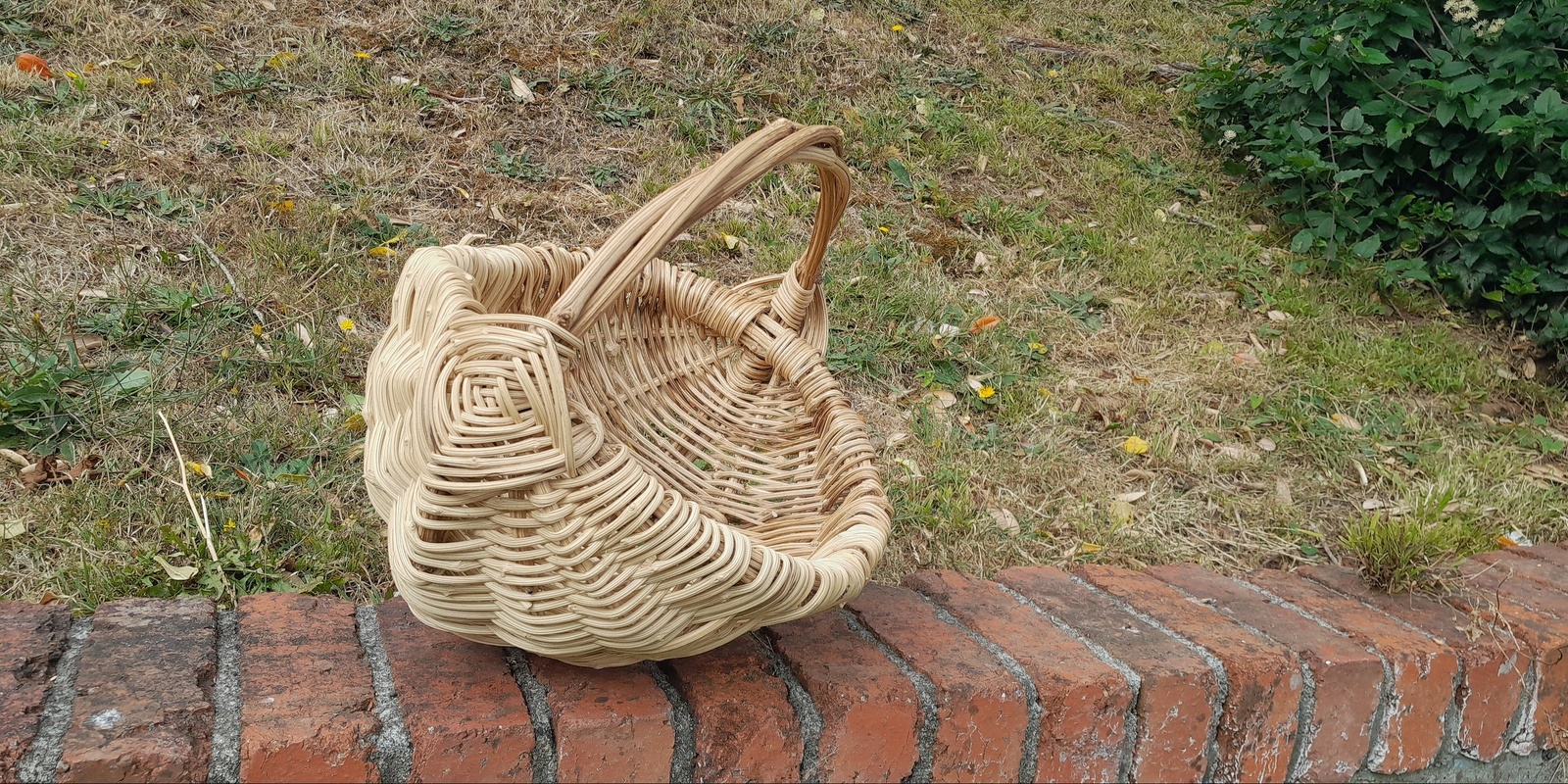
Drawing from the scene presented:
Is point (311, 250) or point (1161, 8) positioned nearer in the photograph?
point (311, 250)

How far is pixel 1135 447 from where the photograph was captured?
2262 mm

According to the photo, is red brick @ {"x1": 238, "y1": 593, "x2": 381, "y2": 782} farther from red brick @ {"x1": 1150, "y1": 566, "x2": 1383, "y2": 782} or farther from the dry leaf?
the dry leaf

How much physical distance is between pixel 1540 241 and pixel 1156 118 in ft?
4.64

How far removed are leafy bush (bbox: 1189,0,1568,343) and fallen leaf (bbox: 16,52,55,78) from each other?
11.6 ft

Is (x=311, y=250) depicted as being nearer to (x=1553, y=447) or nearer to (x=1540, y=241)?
(x=1553, y=447)

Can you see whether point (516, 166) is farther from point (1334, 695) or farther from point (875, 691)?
point (1334, 695)

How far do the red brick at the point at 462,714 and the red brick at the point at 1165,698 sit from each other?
814 mm

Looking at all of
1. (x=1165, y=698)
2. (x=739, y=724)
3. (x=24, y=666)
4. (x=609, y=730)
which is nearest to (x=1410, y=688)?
(x=1165, y=698)

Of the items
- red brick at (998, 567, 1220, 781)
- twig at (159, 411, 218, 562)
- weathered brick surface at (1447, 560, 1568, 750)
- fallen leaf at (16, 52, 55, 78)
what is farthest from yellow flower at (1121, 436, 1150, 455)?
fallen leaf at (16, 52, 55, 78)

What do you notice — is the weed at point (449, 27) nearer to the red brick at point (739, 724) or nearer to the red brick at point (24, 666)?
the red brick at point (24, 666)

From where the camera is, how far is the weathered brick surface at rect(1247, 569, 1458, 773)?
1.53 metres

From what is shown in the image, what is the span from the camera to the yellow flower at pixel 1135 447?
2256 mm

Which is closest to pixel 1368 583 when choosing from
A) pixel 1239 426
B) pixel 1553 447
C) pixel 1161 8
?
pixel 1239 426

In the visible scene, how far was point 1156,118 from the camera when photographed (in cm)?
395
